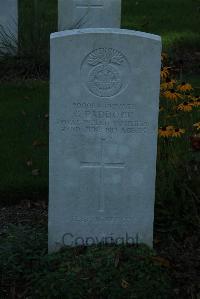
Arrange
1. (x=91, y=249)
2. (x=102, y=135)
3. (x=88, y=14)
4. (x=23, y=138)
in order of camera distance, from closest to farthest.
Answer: (x=102, y=135), (x=91, y=249), (x=23, y=138), (x=88, y=14)

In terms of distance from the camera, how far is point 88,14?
33.3ft

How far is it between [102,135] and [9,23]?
555cm

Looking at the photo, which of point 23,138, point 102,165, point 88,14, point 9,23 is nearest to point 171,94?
point 102,165

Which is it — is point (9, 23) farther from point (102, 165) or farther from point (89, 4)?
point (102, 165)

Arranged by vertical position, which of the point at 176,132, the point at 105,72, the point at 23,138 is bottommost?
the point at 23,138

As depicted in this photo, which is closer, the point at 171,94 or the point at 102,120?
the point at 102,120

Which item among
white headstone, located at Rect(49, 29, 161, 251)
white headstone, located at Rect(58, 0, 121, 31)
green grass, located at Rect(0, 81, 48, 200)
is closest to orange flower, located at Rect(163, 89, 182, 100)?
green grass, located at Rect(0, 81, 48, 200)

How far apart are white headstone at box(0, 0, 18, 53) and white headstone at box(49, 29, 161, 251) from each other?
532 cm

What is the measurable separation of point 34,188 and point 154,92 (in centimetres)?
177

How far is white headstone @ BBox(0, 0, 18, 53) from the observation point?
996cm

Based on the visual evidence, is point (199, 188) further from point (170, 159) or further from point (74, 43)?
point (74, 43)

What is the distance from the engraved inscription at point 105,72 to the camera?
4699 millimetres

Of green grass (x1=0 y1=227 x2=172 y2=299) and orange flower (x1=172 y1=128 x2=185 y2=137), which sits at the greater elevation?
orange flower (x1=172 y1=128 x2=185 y2=137)

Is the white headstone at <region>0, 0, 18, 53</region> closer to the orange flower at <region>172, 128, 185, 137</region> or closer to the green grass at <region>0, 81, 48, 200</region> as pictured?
the green grass at <region>0, 81, 48, 200</region>
